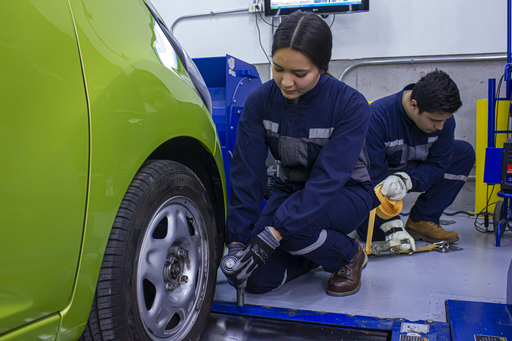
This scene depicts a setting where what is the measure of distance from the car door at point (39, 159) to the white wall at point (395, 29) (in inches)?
127

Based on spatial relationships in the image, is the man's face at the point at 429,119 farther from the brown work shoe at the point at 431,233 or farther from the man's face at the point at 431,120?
the brown work shoe at the point at 431,233

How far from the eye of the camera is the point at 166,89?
37.9 inches

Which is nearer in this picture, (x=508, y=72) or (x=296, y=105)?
(x=296, y=105)

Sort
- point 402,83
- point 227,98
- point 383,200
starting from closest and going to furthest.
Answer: point 383,200 → point 227,98 → point 402,83

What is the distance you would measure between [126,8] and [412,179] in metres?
1.82

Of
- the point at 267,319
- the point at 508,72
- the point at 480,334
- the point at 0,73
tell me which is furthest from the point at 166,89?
the point at 508,72

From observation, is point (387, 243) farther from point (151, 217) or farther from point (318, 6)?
point (318, 6)

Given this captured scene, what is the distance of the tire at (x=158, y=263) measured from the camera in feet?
2.65

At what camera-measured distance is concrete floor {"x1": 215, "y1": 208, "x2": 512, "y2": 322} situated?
144 centimetres

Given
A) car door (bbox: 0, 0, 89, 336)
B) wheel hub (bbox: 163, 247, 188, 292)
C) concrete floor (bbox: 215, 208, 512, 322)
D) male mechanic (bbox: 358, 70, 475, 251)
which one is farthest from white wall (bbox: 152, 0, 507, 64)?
car door (bbox: 0, 0, 89, 336)

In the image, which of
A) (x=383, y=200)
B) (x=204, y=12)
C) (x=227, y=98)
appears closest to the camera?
(x=383, y=200)

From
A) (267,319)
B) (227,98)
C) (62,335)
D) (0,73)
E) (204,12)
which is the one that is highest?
(204,12)

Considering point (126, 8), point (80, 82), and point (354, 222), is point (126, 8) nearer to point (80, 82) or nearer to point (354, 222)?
point (80, 82)

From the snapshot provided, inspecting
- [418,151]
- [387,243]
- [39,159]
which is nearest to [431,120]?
[418,151]
